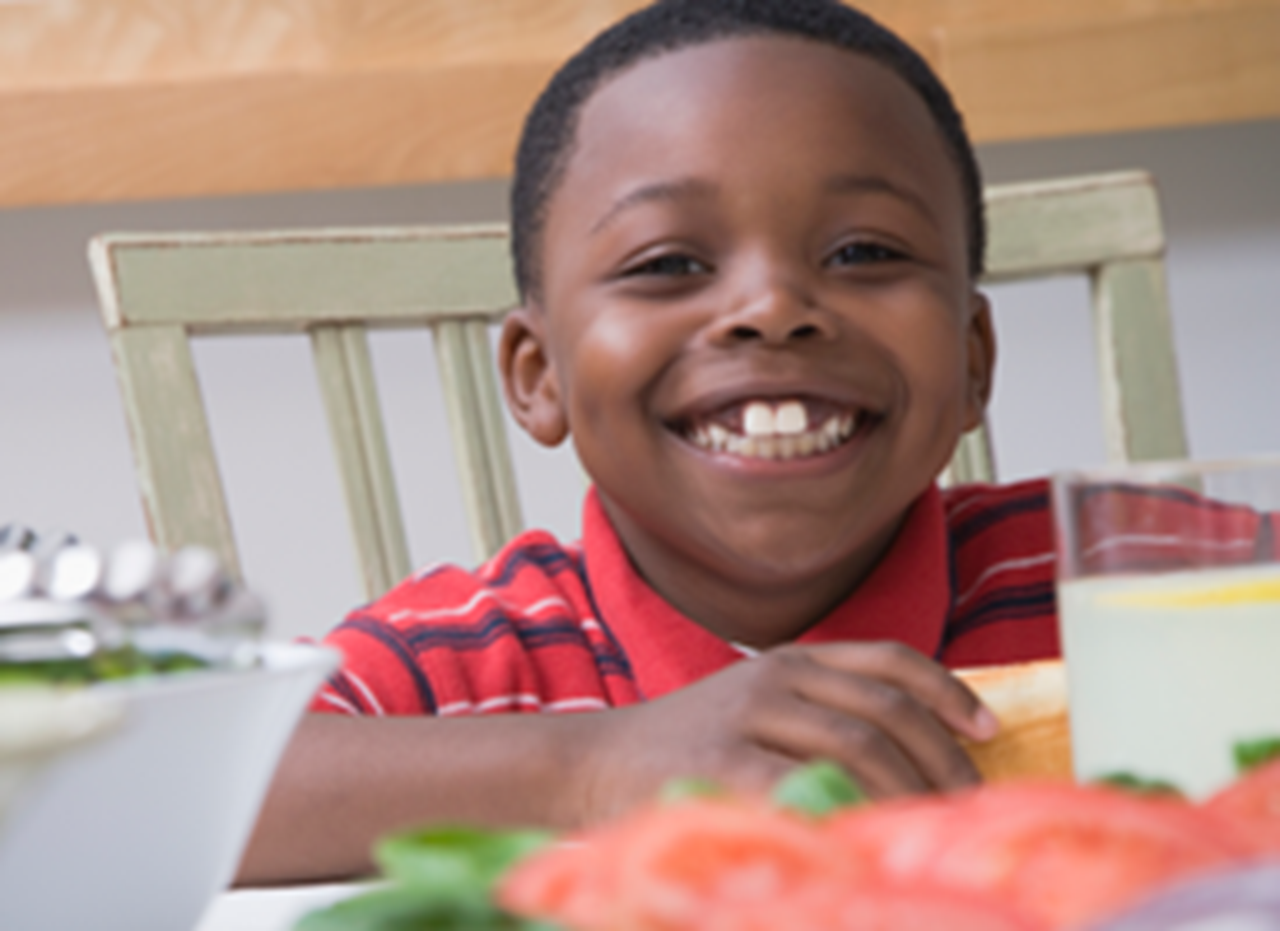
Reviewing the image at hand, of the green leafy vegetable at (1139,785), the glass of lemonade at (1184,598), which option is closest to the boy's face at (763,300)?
the glass of lemonade at (1184,598)

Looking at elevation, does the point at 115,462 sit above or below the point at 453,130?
below

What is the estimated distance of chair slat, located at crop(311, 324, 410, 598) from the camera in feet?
3.05

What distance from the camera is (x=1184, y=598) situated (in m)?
0.31

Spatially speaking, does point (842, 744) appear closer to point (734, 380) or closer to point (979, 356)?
point (734, 380)

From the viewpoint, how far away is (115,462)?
1.40 metres

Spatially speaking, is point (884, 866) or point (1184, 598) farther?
point (1184, 598)

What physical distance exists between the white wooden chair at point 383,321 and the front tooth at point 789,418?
21 centimetres

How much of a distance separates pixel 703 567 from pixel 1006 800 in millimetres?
739

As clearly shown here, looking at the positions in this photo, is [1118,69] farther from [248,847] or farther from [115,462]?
[248,847]

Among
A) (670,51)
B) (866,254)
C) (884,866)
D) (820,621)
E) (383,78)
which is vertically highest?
(383,78)

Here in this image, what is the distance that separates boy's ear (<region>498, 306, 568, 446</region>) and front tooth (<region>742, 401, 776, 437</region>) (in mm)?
157

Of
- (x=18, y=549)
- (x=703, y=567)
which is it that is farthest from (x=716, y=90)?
(x=18, y=549)

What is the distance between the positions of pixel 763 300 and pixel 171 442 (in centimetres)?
34

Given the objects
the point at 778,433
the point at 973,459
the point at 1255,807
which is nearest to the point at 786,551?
the point at 778,433
